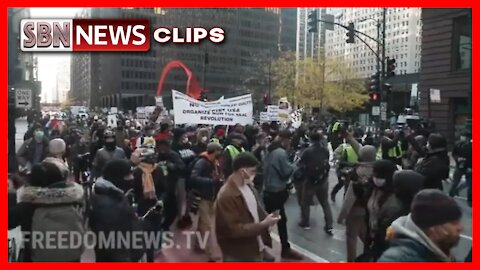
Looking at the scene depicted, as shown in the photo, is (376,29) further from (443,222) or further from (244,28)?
(443,222)

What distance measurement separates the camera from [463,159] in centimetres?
486

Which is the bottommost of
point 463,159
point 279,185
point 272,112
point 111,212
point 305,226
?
point 305,226

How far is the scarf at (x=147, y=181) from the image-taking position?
5.90 metres

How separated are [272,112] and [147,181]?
4368 mm

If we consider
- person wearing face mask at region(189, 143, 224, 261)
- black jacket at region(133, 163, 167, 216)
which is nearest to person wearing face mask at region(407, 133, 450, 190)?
person wearing face mask at region(189, 143, 224, 261)

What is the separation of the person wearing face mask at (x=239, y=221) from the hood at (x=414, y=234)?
1.30 metres

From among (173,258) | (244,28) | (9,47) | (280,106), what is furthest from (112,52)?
(280,106)

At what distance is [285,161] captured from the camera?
6.56 meters

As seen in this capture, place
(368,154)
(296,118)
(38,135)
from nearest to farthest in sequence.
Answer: (38,135) → (368,154) → (296,118)

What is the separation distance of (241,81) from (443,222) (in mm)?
5466

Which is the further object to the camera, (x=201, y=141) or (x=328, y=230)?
(x=201, y=141)

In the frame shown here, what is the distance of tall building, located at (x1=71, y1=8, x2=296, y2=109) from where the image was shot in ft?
15.4

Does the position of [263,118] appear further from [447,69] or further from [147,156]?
[447,69]

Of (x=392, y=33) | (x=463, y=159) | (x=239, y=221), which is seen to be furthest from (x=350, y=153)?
(x=239, y=221)
